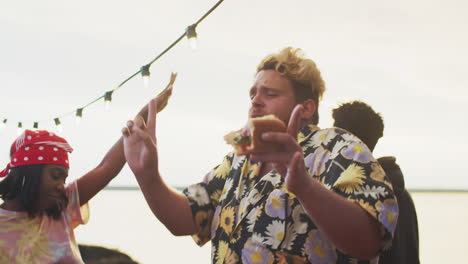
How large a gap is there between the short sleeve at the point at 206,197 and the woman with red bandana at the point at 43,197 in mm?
463

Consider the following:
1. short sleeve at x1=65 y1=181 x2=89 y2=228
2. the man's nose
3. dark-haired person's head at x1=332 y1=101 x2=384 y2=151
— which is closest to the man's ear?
the man's nose

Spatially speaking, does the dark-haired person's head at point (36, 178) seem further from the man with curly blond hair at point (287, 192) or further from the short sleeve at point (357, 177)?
the short sleeve at point (357, 177)

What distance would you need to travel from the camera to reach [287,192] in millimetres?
1456

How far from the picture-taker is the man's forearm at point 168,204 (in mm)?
1681

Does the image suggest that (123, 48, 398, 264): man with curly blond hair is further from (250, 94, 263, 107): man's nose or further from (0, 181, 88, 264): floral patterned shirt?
(0, 181, 88, 264): floral patterned shirt

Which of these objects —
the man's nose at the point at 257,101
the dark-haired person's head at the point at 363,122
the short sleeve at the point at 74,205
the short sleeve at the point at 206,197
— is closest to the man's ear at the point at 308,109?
the man's nose at the point at 257,101

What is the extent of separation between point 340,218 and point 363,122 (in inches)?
71.2

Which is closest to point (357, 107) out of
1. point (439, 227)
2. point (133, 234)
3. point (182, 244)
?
→ point (182, 244)

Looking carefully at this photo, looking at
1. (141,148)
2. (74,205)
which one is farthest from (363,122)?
(74,205)

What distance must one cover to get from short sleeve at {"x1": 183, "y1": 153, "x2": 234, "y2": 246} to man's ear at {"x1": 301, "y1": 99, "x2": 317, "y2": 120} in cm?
42

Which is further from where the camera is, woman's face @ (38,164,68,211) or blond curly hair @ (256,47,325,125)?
woman's face @ (38,164,68,211)

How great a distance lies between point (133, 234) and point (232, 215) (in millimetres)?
11787

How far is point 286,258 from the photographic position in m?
1.37

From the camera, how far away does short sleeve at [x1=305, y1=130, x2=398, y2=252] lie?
1246 mm
